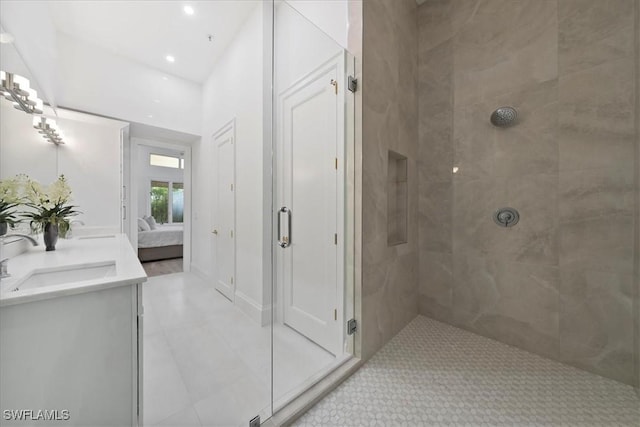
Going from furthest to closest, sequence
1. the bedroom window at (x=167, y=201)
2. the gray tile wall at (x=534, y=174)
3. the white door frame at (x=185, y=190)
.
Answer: the bedroom window at (x=167, y=201) < the white door frame at (x=185, y=190) < the gray tile wall at (x=534, y=174)

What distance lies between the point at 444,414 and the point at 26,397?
178 cm

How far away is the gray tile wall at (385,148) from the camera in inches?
63.2

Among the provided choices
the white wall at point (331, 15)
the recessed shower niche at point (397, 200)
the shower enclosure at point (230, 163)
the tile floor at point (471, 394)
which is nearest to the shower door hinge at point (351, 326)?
the shower enclosure at point (230, 163)

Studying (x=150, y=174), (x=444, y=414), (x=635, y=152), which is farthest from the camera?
(x=150, y=174)

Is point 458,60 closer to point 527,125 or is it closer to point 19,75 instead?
point 527,125

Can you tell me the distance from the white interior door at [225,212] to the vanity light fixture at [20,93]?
1.63 metres

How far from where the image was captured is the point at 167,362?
1715 mm

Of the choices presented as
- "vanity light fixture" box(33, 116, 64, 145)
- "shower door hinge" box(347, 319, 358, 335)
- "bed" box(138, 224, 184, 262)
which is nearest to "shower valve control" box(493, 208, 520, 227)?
"shower door hinge" box(347, 319, 358, 335)

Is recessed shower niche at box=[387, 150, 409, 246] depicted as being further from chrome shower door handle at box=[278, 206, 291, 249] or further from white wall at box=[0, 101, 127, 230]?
white wall at box=[0, 101, 127, 230]

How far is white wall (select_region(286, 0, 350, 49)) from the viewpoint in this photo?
1671mm

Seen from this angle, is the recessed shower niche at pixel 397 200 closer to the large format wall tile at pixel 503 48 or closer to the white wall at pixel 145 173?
the large format wall tile at pixel 503 48

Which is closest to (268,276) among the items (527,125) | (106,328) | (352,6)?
(106,328)

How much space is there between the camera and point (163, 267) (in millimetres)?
3369

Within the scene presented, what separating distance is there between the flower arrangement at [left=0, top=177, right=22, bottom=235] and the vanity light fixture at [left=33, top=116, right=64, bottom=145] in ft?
0.88
